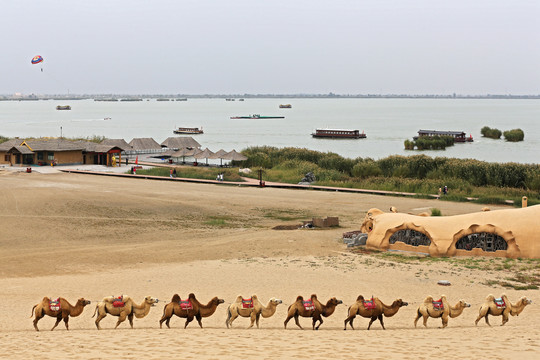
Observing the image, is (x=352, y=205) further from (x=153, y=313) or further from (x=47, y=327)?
(x=47, y=327)

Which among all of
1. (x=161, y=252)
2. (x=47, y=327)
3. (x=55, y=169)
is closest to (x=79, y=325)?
(x=47, y=327)

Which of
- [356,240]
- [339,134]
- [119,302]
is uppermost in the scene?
[339,134]

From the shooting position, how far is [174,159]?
62938mm

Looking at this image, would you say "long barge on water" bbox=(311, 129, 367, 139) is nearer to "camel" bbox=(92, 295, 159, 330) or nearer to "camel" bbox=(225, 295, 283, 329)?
"camel" bbox=(225, 295, 283, 329)

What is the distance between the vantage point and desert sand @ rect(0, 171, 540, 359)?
1193cm

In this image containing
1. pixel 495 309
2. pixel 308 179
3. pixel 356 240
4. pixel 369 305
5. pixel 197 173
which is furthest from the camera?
pixel 197 173

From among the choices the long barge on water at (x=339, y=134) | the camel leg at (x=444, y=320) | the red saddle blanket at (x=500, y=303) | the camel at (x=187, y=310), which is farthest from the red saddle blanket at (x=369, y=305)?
the long barge on water at (x=339, y=134)

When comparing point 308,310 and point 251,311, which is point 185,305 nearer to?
point 251,311

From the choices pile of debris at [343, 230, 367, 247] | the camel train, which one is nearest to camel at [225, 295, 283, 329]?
the camel train

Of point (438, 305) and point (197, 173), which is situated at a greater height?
point (197, 173)

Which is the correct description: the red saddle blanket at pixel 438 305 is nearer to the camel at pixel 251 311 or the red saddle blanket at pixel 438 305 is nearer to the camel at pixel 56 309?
the camel at pixel 251 311

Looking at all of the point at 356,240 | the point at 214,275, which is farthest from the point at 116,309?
the point at 356,240

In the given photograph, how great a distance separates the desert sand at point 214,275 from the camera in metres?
11.9

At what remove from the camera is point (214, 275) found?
19.5 meters
